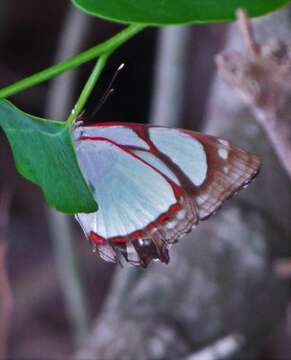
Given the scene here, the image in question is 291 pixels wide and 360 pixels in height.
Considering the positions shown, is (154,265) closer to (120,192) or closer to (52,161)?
(120,192)

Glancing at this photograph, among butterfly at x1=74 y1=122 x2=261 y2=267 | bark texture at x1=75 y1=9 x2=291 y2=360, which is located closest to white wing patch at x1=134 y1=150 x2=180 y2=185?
butterfly at x1=74 y1=122 x2=261 y2=267

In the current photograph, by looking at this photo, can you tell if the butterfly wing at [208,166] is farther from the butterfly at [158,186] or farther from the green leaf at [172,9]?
the green leaf at [172,9]

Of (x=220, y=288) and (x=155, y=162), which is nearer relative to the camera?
(x=155, y=162)

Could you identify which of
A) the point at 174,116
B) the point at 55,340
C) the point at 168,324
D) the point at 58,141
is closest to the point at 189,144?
the point at 58,141

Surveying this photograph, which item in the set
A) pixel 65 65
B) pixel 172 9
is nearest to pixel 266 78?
pixel 172 9

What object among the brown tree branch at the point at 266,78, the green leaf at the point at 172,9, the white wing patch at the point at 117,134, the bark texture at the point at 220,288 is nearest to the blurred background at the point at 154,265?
the bark texture at the point at 220,288

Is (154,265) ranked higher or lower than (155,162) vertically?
lower
